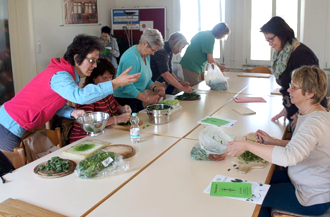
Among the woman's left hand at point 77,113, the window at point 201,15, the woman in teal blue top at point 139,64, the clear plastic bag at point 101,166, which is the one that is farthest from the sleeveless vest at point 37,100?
the window at point 201,15

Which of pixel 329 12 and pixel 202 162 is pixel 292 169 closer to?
pixel 202 162

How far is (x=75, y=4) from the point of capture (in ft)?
20.5

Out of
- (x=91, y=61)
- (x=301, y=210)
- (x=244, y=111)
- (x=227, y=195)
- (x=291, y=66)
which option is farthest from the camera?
(x=244, y=111)

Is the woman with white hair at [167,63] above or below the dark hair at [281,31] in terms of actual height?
below

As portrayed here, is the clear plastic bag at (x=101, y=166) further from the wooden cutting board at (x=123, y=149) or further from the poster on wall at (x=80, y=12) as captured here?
the poster on wall at (x=80, y=12)

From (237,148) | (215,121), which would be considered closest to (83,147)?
(237,148)

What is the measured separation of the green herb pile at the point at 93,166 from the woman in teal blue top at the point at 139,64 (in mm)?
1268

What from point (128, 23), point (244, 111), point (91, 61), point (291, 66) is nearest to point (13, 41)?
point (128, 23)

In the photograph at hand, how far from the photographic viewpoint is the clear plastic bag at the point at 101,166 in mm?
1694

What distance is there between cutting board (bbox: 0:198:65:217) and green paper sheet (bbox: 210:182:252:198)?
72cm

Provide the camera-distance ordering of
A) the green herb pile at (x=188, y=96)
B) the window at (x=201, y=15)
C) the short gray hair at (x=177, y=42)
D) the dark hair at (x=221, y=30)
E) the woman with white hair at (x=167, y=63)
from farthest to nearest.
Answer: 1. the window at (x=201, y=15)
2. the dark hair at (x=221, y=30)
3. the short gray hair at (x=177, y=42)
4. the woman with white hair at (x=167, y=63)
5. the green herb pile at (x=188, y=96)

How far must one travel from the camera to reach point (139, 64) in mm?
3119

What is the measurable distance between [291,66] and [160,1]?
15.1 feet

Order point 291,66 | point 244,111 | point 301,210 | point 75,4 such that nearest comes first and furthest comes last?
point 301,210
point 291,66
point 244,111
point 75,4
